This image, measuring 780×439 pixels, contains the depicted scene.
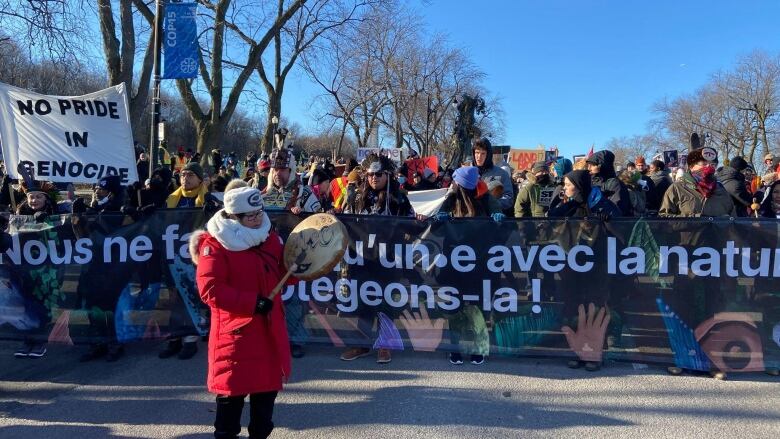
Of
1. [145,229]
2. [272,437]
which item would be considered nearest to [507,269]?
[272,437]

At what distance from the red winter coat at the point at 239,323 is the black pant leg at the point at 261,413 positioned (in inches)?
4.1

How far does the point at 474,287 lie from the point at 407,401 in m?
1.20

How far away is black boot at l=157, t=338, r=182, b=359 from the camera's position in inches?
188

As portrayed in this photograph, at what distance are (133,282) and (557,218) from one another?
3.91 m

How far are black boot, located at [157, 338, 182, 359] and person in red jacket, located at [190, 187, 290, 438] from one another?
2.20 meters

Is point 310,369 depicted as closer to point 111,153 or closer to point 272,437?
point 272,437

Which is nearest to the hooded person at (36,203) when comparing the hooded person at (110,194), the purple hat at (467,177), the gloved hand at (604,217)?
the hooded person at (110,194)

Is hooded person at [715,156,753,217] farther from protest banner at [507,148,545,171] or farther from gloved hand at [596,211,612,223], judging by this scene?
protest banner at [507,148,545,171]

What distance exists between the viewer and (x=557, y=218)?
173 inches

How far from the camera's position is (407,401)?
3.83m

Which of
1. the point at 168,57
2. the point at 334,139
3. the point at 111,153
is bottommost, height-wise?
the point at 111,153

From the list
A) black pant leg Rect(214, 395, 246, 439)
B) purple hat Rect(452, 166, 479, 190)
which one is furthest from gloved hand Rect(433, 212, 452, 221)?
black pant leg Rect(214, 395, 246, 439)

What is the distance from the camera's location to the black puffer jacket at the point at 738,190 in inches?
257

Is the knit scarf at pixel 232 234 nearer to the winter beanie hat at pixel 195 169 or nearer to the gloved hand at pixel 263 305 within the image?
the gloved hand at pixel 263 305
